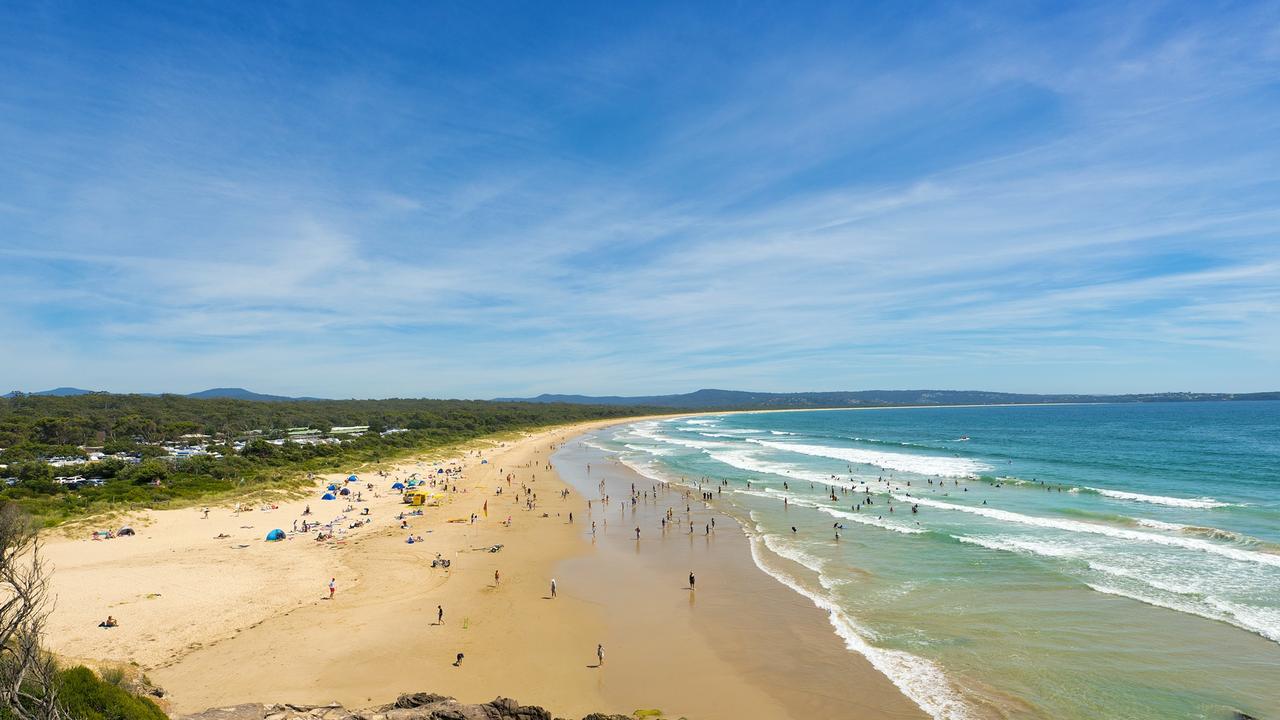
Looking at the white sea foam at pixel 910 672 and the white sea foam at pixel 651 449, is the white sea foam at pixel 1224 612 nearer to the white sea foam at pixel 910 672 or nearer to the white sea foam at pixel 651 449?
the white sea foam at pixel 910 672

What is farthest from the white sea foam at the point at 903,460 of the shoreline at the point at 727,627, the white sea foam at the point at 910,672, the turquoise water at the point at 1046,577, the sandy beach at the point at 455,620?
the white sea foam at the point at 910,672

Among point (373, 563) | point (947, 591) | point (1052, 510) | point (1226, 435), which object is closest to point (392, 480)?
point (373, 563)

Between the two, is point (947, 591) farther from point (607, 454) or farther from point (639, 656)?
point (607, 454)

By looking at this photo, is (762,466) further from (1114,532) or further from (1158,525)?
(1158,525)

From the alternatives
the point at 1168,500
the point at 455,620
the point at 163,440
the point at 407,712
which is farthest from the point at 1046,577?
the point at 163,440

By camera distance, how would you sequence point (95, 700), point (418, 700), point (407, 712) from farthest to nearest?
point (418, 700) < point (407, 712) < point (95, 700)

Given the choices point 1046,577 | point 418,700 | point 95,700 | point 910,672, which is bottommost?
point 910,672

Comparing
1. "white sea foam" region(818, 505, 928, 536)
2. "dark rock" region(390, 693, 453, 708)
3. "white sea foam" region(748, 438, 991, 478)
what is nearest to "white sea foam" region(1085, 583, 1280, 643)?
"white sea foam" region(818, 505, 928, 536)

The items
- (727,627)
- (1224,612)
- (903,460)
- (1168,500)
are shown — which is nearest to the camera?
(1224,612)
